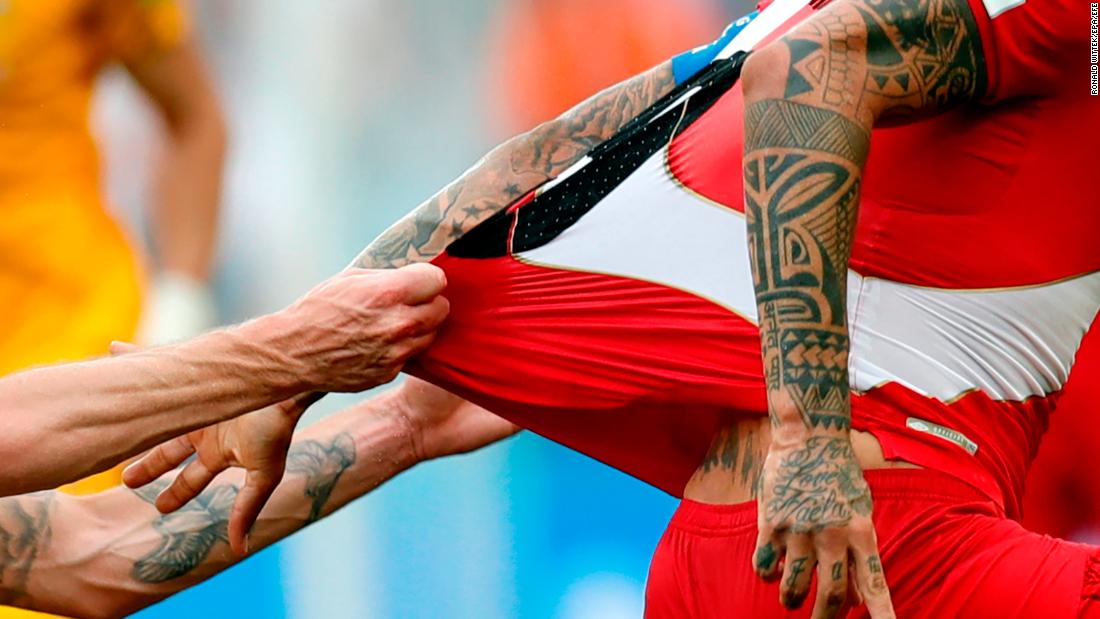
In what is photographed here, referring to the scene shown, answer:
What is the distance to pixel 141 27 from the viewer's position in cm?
328

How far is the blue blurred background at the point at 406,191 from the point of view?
357 centimetres

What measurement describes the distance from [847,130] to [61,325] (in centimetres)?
178

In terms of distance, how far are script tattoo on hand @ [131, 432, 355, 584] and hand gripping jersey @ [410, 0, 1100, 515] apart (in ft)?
1.35

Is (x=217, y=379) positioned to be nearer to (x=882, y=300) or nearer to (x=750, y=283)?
(x=750, y=283)

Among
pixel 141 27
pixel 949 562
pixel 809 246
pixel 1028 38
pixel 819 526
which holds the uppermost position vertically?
pixel 141 27

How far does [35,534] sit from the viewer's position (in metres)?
2.32

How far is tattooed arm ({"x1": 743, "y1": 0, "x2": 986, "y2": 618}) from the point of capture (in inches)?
63.5

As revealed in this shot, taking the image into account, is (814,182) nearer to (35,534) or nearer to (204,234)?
(35,534)

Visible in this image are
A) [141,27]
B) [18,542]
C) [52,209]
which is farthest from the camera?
[141,27]

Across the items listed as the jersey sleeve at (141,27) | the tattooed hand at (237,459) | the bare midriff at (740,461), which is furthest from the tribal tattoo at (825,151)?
the jersey sleeve at (141,27)

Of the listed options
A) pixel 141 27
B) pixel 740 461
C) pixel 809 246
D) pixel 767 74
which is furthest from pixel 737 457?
pixel 141 27

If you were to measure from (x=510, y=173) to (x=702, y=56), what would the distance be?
0.27 m

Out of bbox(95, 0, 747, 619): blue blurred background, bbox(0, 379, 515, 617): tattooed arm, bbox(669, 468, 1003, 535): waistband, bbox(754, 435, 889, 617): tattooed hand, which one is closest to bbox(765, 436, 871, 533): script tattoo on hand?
bbox(754, 435, 889, 617): tattooed hand

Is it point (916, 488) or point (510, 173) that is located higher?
point (510, 173)
